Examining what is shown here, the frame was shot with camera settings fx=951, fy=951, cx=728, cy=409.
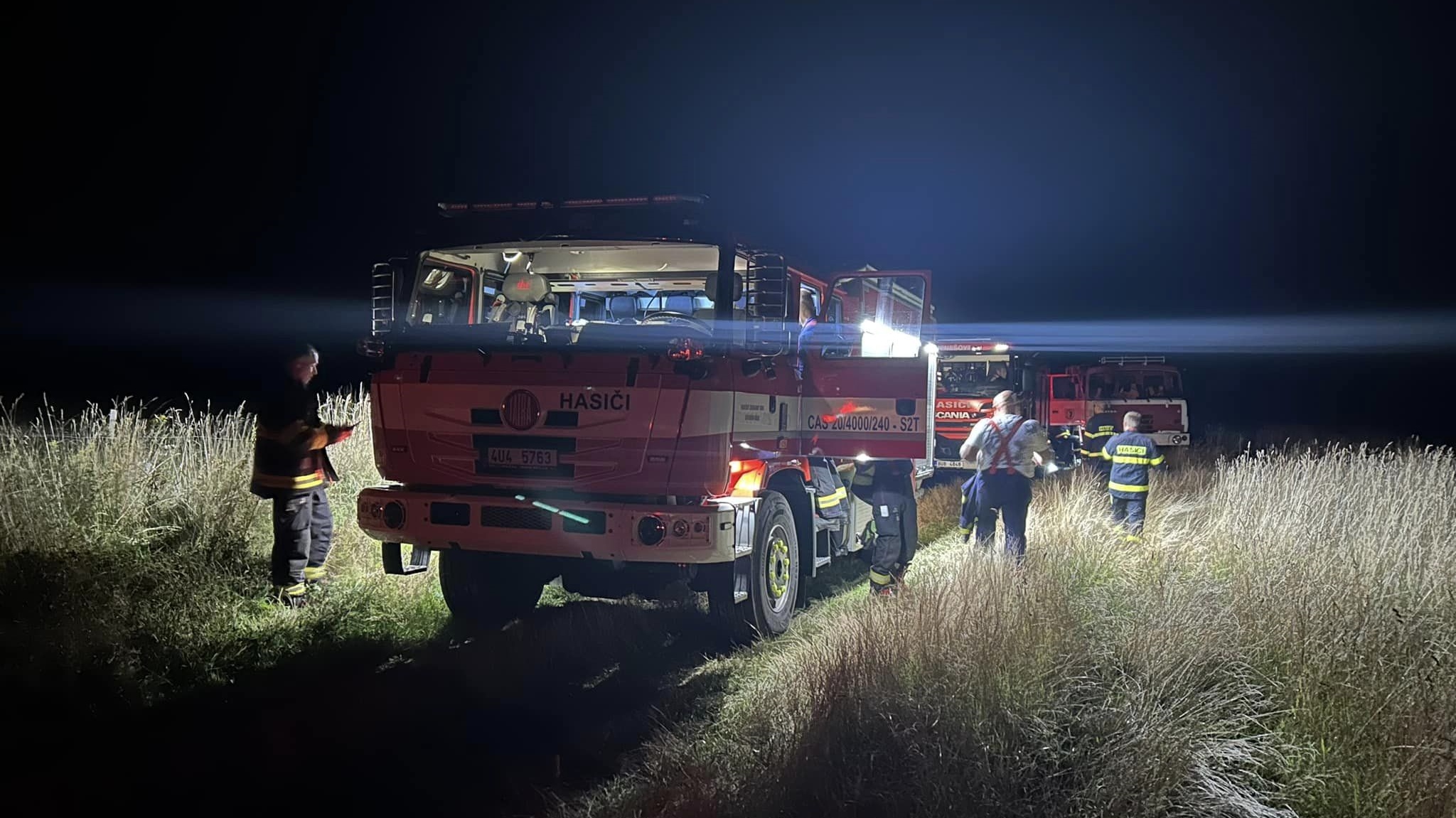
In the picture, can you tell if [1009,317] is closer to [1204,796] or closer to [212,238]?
[212,238]

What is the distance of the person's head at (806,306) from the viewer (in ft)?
22.6

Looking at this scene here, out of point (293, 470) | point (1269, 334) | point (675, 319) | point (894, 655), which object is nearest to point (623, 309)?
point (675, 319)

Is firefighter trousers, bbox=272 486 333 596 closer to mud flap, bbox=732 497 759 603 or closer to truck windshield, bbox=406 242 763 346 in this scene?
truck windshield, bbox=406 242 763 346

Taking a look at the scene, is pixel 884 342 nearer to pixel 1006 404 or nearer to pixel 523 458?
pixel 1006 404

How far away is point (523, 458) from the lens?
5434 mm

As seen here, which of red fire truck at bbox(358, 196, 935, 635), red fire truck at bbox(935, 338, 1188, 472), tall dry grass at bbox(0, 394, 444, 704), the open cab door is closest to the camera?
tall dry grass at bbox(0, 394, 444, 704)

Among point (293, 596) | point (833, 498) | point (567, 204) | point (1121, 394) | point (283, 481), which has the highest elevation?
point (567, 204)

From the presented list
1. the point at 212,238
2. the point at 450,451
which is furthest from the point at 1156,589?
the point at 212,238

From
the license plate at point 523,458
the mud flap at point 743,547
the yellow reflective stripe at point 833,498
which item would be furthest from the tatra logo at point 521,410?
the yellow reflective stripe at point 833,498

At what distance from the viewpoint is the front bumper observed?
511cm

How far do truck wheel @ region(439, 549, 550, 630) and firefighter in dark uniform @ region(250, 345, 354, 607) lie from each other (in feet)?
3.03

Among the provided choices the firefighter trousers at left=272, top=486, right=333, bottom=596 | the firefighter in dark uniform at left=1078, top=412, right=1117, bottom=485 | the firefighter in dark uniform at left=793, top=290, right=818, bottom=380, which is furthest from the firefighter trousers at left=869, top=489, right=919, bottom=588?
the firefighter in dark uniform at left=1078, top=412, right=1117, bottom=485

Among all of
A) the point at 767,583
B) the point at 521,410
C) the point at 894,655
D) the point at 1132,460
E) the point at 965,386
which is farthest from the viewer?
the point at 965,386

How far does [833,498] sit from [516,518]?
8.36 ft
